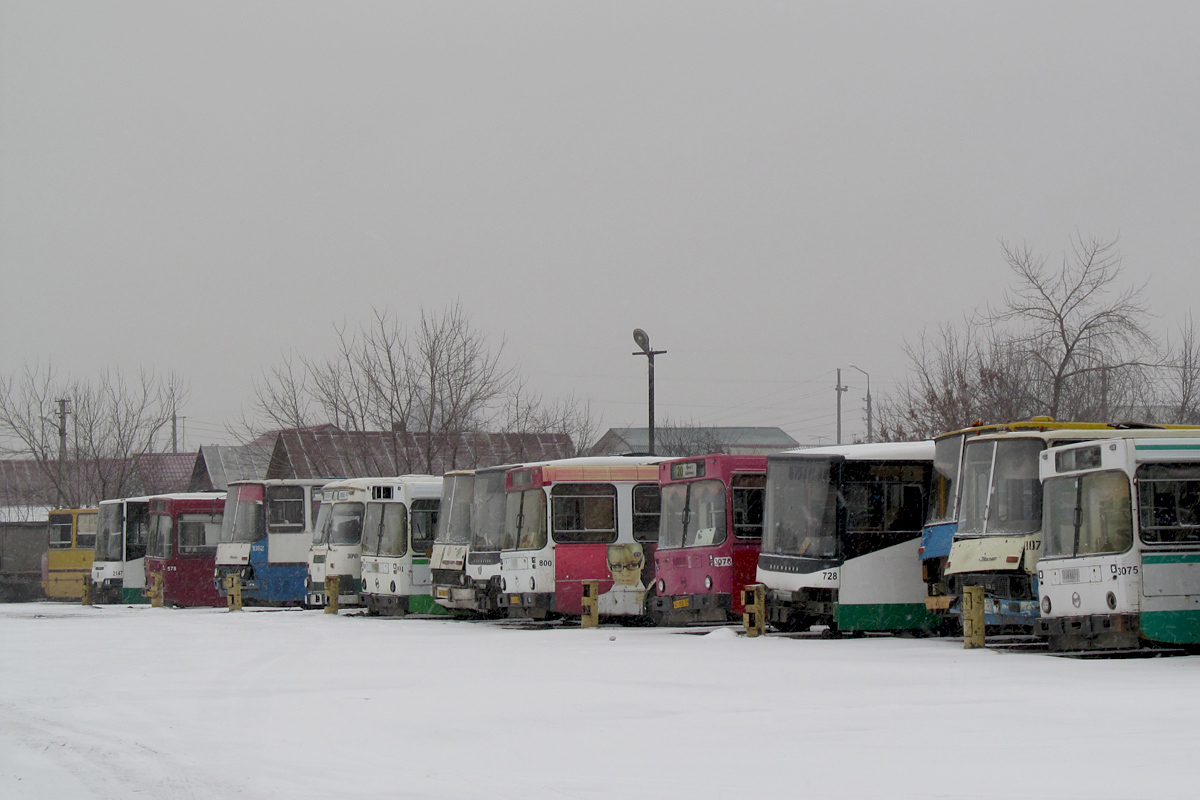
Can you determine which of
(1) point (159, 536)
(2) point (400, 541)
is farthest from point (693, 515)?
(1) point (159, 536)

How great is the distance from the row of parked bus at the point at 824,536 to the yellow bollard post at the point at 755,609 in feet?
0.68

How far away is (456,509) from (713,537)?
22.7ft

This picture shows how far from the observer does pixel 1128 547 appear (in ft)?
51.2

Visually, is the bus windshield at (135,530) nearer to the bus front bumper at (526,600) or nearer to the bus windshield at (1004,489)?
the bus front bumper at (526,600)

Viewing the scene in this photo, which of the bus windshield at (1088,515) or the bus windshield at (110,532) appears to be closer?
the bus windshield at (1088,515)

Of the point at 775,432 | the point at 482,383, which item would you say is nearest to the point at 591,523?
the point at 482,383

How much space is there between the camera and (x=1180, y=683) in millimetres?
12922

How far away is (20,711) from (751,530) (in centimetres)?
1158

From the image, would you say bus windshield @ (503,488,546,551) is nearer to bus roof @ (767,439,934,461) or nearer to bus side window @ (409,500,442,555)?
bus side window @ (409,500,442,555)

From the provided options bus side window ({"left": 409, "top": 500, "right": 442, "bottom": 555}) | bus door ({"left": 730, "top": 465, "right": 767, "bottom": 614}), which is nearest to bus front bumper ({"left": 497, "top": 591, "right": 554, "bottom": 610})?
bus door ({"left": 730, "top": 465, "right": 767, "bottom": 614})

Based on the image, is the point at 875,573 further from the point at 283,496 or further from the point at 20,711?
the point at 283,496

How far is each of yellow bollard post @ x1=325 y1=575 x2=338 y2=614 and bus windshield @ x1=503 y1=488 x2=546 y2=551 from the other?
655 centimetres

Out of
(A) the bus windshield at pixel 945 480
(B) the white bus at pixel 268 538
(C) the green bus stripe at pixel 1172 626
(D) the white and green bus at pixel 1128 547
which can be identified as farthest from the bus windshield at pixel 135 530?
(C) the green bus stripe at pixel 1172 626

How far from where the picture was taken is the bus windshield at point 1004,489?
1728 centimetres
